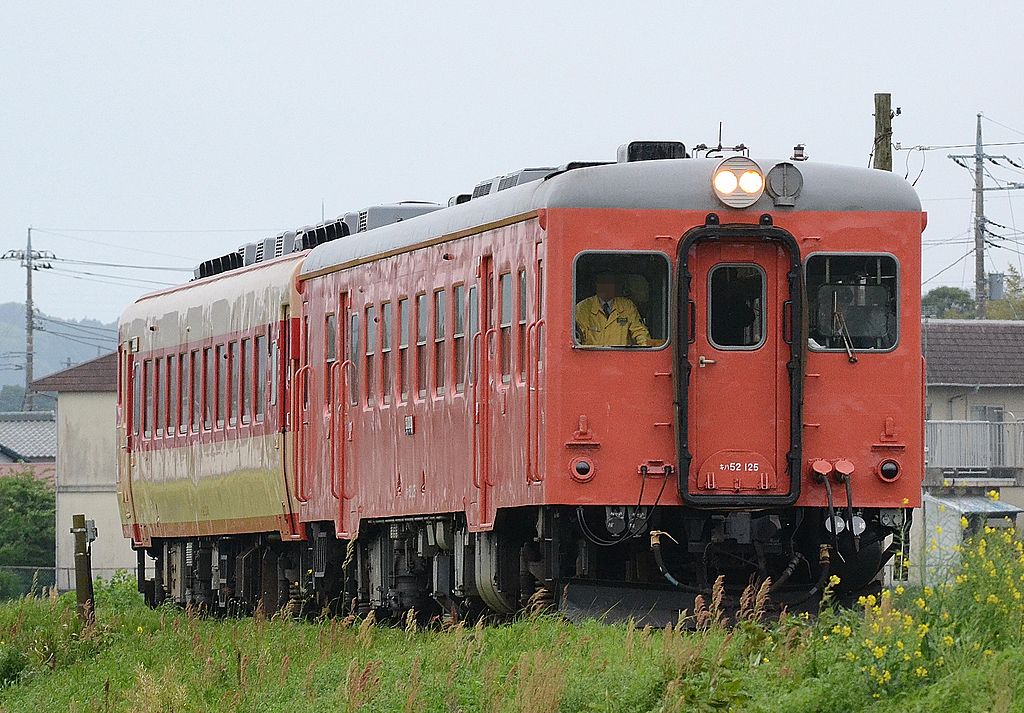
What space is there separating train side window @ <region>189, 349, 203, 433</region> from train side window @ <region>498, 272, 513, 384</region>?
834 centimetres

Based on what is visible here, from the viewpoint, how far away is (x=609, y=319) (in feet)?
47.2

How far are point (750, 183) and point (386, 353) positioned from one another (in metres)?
4.50

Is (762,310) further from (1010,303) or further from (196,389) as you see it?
(1010,303)

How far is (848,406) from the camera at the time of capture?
14391 mm

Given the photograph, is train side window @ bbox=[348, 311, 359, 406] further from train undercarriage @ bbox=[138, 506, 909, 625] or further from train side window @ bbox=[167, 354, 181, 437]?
train side window @ bbox=[167, 354, 181, 437]

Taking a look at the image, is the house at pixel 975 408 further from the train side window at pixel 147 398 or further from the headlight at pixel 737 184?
the headlight at pixel 737 184

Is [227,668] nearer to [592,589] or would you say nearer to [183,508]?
[592,589]

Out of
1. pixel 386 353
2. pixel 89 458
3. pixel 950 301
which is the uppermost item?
pixel 950 301

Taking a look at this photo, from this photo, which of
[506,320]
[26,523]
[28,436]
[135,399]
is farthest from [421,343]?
[28,436]

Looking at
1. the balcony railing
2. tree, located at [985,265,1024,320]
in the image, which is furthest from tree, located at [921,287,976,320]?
the balcony railing

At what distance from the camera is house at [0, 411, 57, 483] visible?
9725 centimetres

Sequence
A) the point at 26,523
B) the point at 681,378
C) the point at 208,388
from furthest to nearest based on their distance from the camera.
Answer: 1. the point at 26,523
2. the point at 208,388
3. the point at 681,378

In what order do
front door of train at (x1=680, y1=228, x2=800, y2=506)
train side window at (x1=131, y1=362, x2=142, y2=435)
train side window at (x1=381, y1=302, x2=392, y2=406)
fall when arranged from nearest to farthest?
front door of train at (x1=680, y1=228, x2=800, y2=506)
train side window at (x1=381, y1=302, x2=392, y2=406)
train side window at (x1=131, y1=362, x2=142, y2=435)

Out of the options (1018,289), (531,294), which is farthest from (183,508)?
(1018,289)
